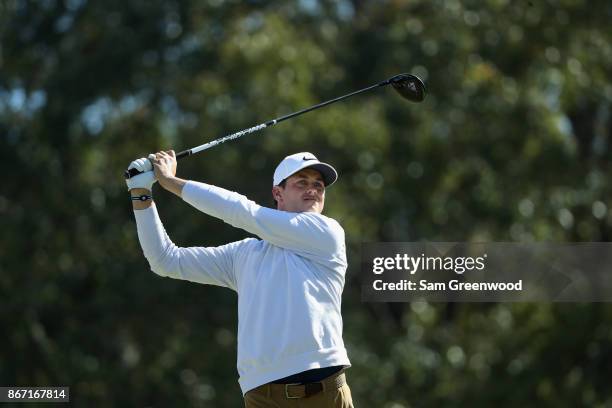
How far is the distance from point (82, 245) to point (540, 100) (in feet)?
20.6

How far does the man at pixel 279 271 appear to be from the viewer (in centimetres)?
462

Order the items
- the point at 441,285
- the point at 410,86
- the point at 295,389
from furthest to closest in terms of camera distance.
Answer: the point at 441,285, the point at 410,86, the point at 295,389

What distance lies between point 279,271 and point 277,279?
4cm

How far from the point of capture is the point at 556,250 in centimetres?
1585

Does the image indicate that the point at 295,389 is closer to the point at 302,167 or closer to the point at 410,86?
the point at 302,167

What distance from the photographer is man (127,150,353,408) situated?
15.2 ft

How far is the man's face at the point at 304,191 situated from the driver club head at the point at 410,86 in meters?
1.59

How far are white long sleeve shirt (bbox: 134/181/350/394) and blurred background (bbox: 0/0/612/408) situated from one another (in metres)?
11.3

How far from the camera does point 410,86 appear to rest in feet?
21.7

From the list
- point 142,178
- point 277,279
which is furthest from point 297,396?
point 142,178

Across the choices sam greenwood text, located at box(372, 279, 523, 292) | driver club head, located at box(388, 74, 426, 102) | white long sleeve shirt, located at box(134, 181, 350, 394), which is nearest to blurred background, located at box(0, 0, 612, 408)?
sam greenwood text, located at box(372, 279, 523, 292)

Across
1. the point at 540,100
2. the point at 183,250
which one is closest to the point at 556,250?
the point at 540,100

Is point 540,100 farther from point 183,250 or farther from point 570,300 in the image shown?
point 183,250

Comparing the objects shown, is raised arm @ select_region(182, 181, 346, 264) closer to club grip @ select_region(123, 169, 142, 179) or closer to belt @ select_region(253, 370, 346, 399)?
club grip @ select_region(123, 169, 142, 179)
